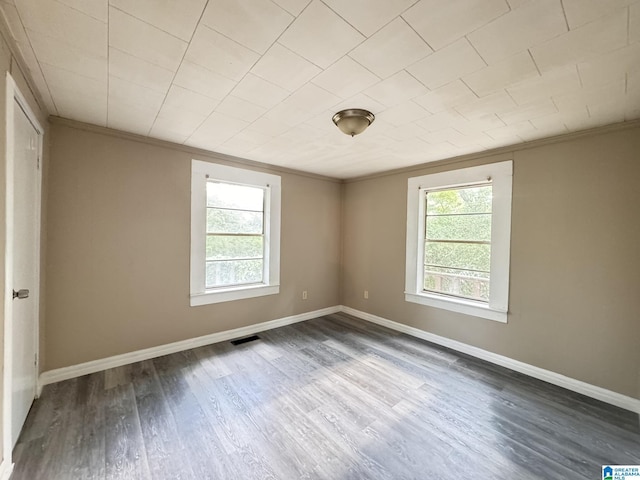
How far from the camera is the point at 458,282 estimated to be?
3424mm

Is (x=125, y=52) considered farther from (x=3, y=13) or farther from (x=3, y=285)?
(x=3, y=285)

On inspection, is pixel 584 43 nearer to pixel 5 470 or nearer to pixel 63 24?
pixel 63 24

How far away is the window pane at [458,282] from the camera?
3.21 metres

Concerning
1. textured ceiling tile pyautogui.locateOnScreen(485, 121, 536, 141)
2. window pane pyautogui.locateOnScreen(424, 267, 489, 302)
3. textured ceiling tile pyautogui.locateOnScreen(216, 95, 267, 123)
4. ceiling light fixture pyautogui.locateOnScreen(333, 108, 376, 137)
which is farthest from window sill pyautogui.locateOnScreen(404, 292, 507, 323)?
textured ceiling tile pyautogui.locateOnScreen(216, 95, 267, 123)

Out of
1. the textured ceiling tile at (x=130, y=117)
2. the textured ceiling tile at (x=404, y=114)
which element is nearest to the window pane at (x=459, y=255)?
the textured ceiling tile at (x=404, y=114)

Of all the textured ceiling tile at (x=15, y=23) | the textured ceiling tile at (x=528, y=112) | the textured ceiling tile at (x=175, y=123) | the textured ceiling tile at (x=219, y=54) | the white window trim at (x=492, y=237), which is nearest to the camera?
the textured ceiling tile at (x=15, y=23)

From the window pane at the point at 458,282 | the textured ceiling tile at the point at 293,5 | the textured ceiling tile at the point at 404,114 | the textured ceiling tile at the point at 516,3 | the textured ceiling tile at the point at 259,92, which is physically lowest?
the window pane at the point at 458,282

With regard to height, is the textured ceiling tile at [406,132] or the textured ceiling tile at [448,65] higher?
the textured ceiling tile at [406,132]

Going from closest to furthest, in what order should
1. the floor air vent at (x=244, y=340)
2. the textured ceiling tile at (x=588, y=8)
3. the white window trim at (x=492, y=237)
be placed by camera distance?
1. the textured ceiling tile at (x=588, y=8)
2. the white window trim at (x=492, y=237)
3. the floor air vent at (x=244, y=340)

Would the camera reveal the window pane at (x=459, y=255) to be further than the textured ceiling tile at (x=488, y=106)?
Yes

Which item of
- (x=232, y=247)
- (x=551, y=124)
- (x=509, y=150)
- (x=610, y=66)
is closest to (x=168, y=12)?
(x=610, y=66)

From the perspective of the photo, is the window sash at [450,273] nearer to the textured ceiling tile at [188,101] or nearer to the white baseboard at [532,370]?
the white baseboard at [532,370]

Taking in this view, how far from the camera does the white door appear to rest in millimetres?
1654

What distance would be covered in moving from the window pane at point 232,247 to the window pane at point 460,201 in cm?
250
